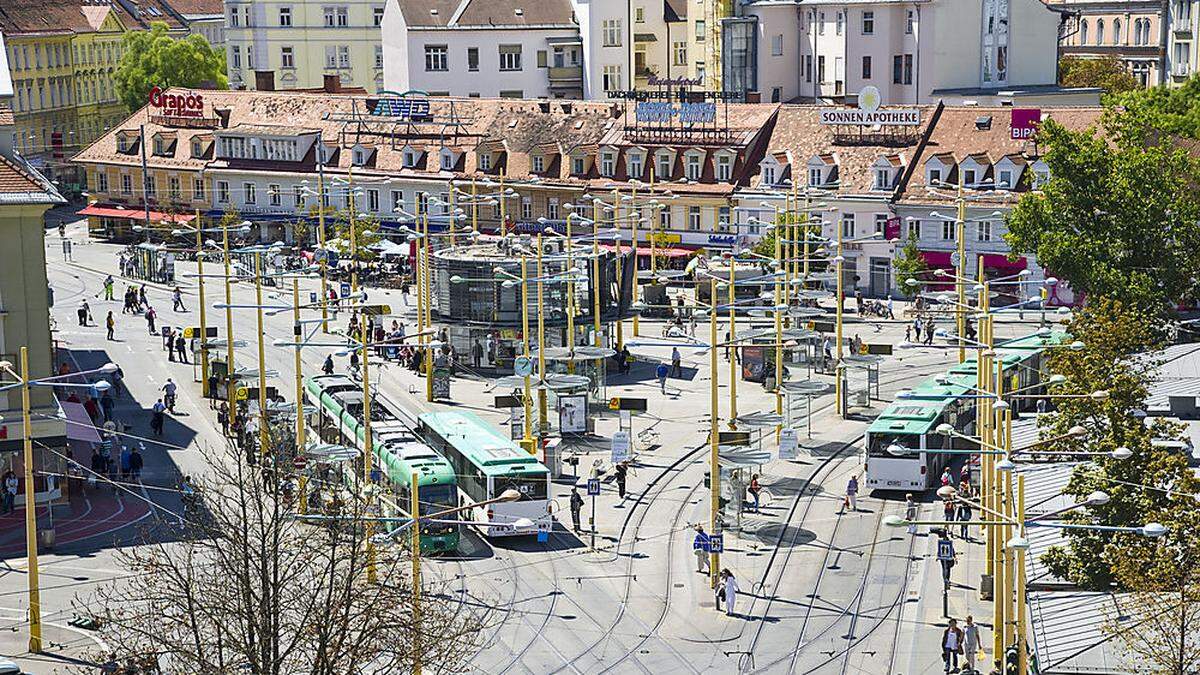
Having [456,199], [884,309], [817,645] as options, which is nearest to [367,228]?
[456,199]

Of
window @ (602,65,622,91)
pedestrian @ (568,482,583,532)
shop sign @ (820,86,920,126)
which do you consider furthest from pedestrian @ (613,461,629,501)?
window @ (602,65,622,91)

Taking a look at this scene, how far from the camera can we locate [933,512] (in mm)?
69375

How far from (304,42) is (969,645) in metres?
133

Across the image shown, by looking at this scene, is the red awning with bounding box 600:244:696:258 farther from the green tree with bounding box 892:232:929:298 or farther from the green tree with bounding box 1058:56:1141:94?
Answer: the green tree with bounding box 1058:56:1141:94

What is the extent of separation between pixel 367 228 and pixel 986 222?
3549 centimetres

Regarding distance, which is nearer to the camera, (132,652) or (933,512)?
(132,652)

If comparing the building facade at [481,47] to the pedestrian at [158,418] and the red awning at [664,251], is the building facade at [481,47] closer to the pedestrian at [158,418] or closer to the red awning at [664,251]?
the red awning at [664,251]

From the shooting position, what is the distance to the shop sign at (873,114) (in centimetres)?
11644

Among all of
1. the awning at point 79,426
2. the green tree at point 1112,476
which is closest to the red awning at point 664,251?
the awning at point 79,426

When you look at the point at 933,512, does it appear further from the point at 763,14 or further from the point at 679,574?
the point at 763,14

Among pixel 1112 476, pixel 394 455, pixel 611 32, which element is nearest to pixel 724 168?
pixel 611 32

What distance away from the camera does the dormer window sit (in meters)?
125

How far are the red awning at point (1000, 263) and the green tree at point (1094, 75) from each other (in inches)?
2092

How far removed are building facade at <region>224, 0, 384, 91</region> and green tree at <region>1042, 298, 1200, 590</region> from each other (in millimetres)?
126115
